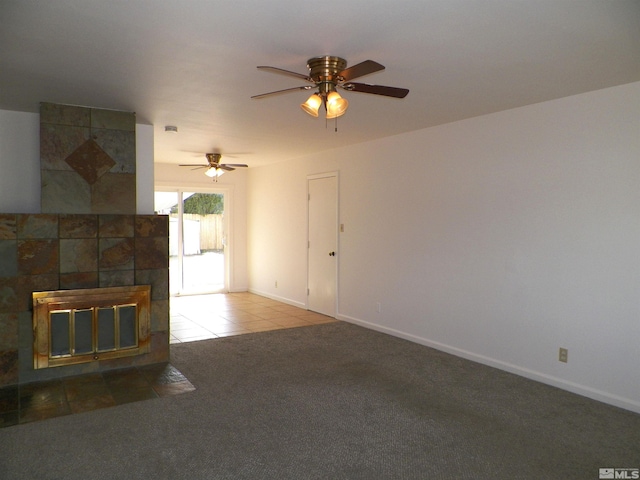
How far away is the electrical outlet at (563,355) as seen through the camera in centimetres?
389

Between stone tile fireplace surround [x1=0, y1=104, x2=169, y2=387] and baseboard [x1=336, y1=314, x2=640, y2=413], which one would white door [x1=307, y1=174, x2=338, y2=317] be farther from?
stone tile fireplace surround [x1=0, y1=104, x2=169, y2=387]

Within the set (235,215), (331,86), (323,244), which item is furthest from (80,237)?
(235,215)

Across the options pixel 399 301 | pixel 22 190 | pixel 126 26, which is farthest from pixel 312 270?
pixel 126 26

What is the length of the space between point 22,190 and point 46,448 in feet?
8.62

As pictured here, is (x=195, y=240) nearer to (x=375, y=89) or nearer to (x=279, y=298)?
(x=279, y=298)

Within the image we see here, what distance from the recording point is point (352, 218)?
6.31 meters

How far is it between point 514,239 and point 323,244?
10.5 feet

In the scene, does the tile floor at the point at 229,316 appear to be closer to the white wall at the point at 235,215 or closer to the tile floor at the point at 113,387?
the tile floor at the point at 113,387

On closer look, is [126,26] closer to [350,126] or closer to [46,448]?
[46,448]

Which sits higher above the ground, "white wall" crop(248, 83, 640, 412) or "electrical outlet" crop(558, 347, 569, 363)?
"white wall" crop(248, 83, 640, 412)

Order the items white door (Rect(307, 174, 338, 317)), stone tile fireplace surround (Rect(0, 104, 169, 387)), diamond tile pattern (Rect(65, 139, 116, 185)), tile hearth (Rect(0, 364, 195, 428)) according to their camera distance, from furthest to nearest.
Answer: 1. white door (Rect(307, 174, 338, 317))
2. diamond tile pattern (Rect(65, 139, 116, 185))
3. stone tile fireplace surround (Rect(0, 104, 169, 387))
4. tile hearth (Rect(0, 364, 195, 428))

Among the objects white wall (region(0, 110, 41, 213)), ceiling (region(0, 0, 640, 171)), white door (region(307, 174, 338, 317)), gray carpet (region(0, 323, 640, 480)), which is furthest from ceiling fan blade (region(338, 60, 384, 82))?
white door (region(307, 174, 338, 317))

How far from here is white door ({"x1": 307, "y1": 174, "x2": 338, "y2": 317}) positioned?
670 centimetres

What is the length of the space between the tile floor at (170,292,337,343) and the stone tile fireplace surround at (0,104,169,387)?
4.19 feet
